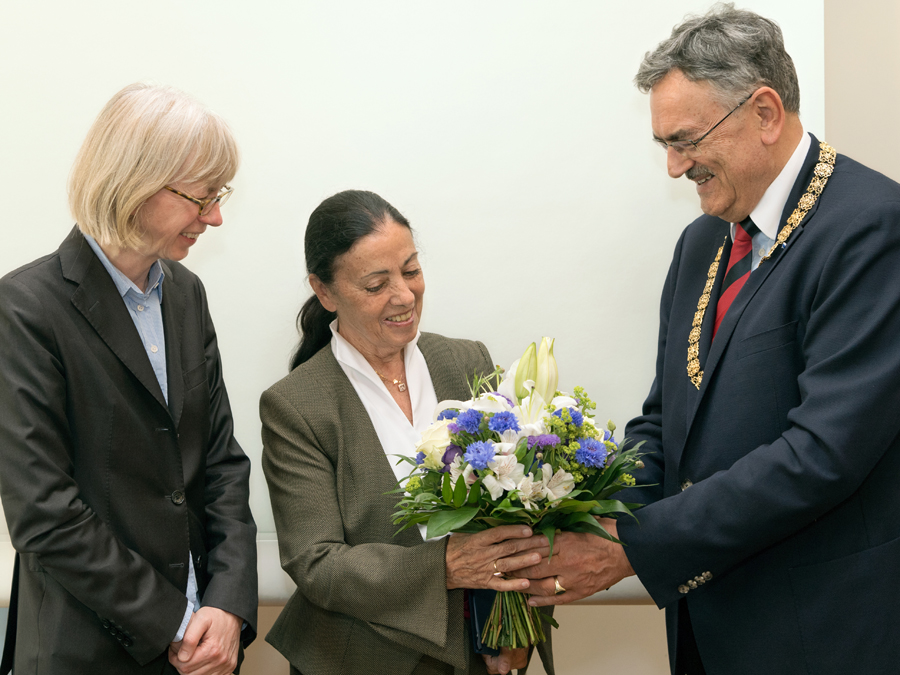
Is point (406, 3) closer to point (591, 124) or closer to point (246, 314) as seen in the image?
point (591, 124)

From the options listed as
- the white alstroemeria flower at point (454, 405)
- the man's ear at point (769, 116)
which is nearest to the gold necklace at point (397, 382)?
the white alstroemeria flower at point (454, 405)

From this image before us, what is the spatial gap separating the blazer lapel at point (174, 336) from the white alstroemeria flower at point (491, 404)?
2.57 feet

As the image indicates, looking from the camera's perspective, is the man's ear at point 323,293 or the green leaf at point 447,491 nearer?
the green leaf at point 447,491

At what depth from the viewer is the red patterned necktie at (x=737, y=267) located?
2.00 metres

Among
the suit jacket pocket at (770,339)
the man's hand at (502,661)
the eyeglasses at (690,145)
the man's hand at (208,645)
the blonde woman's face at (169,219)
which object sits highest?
the eyeglasses at (690,145)

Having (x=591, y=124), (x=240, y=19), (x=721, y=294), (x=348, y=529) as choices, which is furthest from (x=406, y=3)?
(x=348, y=529)

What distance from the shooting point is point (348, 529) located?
2072 mm

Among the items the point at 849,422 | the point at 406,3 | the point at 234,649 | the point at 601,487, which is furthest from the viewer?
the point at 406,3

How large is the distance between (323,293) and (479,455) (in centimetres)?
87

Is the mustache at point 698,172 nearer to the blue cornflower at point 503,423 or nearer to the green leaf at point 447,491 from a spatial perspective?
the blue cornflower at point 503,423

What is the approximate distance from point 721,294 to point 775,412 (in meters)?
0.38

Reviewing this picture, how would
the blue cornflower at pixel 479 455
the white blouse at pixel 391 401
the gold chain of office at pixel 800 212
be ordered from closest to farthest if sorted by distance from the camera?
the blue cornflower at pixel 479 455 < the gold chain of office at pixel 800 212 < the white blouse at pixel 391 401

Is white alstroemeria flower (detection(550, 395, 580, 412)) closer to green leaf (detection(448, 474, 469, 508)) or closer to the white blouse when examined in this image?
green leaf (detection(448, 474, 469, 508))

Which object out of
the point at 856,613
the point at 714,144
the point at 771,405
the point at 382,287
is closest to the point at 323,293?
the point at 382,287
